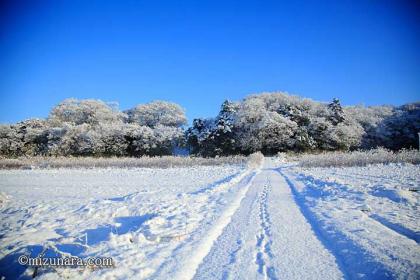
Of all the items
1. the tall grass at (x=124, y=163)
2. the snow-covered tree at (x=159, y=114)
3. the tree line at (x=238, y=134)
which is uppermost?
the snow-covered tree at (x=159, y=114)

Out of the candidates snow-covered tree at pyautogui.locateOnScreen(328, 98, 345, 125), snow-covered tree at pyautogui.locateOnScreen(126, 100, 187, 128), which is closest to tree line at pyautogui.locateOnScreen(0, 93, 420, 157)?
snow-covered tree at pyautogui.locateOnScreen(328, 98, 345, 125)

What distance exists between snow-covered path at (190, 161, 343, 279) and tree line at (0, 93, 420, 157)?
97.3 ft

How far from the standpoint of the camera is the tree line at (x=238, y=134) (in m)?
34.8

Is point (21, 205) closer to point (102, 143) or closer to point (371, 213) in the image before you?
point (371, 213)

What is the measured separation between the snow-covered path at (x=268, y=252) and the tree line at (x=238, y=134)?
1168 inches

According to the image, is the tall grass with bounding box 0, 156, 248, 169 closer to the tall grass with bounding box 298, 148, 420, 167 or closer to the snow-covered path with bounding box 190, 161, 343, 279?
the tall grass with bounding box 298, 148, 420, 167

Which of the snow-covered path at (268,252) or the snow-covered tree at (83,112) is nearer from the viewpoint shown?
the snow-covered path at (268,252)

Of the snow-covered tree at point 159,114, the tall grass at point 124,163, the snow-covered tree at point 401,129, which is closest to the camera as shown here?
the tall grass at point 124,163

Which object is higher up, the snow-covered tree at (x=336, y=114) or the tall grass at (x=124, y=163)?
the snow-covered tree at (x=336, y=114)

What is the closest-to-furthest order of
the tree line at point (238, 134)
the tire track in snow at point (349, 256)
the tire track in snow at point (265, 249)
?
the tire track in snow at point (349, 256) < the tire track in snow at point (265, 249) < the tree line at point (238, 134)

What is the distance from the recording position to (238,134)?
35.7 m

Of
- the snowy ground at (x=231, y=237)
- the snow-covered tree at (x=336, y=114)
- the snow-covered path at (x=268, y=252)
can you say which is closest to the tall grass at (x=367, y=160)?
the snowy ground at (x=231, y=237)

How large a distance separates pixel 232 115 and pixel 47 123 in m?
27.3

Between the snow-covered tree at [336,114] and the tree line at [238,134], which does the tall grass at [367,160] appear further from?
the snow-covered tree at [336,114]
